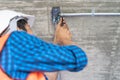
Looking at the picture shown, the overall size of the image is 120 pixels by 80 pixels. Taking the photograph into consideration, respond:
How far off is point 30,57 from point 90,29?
3.88 ft

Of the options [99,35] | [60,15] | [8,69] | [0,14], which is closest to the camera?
[8,69]

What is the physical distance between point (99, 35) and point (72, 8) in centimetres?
31

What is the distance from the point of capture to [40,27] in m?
1.91

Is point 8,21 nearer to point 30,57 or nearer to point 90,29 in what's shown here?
point 30,57

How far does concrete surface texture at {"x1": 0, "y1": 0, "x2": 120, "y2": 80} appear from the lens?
182cm

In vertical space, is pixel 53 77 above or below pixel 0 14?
below

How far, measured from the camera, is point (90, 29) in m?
1.92

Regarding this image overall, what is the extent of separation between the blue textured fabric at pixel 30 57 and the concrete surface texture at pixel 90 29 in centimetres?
103

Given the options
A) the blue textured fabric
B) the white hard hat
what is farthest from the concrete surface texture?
the blue textured fabric

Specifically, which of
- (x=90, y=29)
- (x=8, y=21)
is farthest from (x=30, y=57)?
(x=90, y=29)

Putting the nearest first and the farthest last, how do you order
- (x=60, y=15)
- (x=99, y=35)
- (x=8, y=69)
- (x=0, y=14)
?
(x=8, y=69) < (x=0, y=14) < (x=60, y=15) < (x=99, y=35)

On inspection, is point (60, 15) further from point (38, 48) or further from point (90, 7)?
point (38, 48)

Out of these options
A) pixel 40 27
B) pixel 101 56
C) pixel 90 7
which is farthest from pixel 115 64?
pixel 40 27

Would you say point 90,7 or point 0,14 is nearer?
point 0,14
